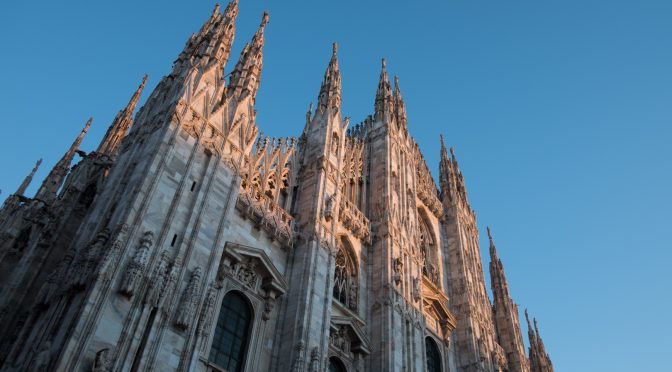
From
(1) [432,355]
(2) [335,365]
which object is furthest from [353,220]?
(1) [432,355]

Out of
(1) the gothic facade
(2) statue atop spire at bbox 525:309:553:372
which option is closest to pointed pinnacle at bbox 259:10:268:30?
(1) the gothic facade

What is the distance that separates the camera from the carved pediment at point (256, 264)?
1834cm

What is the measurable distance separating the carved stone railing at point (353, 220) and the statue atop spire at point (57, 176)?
38.8 ft

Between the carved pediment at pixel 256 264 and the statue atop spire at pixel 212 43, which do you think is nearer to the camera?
the carved pediment at pixel 256 264

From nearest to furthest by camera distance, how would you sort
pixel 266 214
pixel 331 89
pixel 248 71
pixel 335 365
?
pixel 266 214 → pixel 335 365 → pixel 248 71 → pixel 331 89

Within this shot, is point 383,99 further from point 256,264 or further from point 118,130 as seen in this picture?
→ point 256,264

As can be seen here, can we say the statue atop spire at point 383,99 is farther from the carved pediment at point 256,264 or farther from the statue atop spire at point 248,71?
the carved pediment at point 256,264

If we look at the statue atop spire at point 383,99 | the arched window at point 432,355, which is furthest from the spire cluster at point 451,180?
the arched window at point 432,355

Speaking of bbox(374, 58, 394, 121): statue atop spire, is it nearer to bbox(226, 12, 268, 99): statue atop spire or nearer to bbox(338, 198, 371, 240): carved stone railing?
bbox(338, 198, 371, 240): carved stone railing

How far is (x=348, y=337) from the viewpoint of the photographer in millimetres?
22062

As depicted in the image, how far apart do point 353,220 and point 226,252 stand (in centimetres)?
826

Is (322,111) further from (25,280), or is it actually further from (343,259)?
(25,280)

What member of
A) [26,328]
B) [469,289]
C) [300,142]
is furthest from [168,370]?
[469,289]

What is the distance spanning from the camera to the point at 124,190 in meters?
16.1
